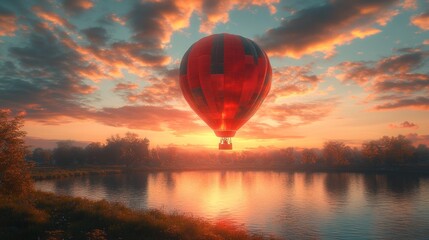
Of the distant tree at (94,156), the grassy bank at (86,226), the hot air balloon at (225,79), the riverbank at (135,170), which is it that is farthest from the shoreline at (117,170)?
the hot air balloon at (225,79)

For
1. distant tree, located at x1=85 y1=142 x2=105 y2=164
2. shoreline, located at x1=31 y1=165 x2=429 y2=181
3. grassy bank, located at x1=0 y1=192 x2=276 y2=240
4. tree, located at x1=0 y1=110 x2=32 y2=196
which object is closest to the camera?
grassy bank, located at x1=0 y1=192 x2=276 y2=240

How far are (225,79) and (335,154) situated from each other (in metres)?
130

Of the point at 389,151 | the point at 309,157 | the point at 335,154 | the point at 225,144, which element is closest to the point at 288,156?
the point at 309,157

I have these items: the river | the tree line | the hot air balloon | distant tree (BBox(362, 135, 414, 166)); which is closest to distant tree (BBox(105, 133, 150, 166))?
the tree line

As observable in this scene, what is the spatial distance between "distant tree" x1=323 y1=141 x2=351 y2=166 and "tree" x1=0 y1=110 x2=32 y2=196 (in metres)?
139

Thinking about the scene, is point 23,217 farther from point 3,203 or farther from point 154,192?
point 154,192

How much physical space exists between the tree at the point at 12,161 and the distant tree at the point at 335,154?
139340 millimetres

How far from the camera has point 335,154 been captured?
5930 inches

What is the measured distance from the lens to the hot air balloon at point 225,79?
35.2 m

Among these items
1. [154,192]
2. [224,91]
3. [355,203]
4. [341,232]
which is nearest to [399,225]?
[341,232]

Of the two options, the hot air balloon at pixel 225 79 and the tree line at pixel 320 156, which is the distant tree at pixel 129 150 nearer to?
the tree line at pixel 320 156

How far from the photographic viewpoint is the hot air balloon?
3525cm

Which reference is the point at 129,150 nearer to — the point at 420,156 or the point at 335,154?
the point at 335,154

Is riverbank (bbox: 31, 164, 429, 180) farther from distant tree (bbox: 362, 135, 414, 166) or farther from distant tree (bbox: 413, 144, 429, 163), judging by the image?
distant tree (bbox: 413, 144, 429, 163)
